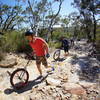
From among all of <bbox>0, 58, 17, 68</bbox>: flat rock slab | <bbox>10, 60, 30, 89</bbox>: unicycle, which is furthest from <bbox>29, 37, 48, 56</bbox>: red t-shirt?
<bbox>0, 58, 17, 68</bbox>: flat rock slab

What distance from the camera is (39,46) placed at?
4.71 metres

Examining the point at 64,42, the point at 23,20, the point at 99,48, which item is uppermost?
the point at 23,20

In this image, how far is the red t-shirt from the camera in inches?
183

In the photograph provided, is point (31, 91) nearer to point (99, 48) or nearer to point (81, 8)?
point (99, 48)

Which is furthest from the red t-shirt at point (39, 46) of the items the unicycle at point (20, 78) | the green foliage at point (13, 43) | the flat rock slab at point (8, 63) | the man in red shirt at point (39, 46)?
the green foliage at point (13, 43)

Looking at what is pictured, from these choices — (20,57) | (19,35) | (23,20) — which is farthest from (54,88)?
(23,20)

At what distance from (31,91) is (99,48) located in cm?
1102

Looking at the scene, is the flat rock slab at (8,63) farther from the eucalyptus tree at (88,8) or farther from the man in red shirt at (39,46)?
the eucalyptus tree at (88,8)

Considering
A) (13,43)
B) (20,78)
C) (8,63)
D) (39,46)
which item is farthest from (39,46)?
(13,43)

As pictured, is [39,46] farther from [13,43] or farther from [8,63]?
[13,43]

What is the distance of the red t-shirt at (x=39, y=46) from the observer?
183 inches

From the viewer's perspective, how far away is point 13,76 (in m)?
4.39

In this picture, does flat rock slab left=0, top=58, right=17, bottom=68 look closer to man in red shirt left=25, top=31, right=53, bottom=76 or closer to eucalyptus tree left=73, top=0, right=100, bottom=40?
man in red shirt left=25, top=31, right=53, bottom=76

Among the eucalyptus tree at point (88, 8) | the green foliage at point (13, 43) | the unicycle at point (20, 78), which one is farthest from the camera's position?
the eucalyptus tree at point (88, 8)
